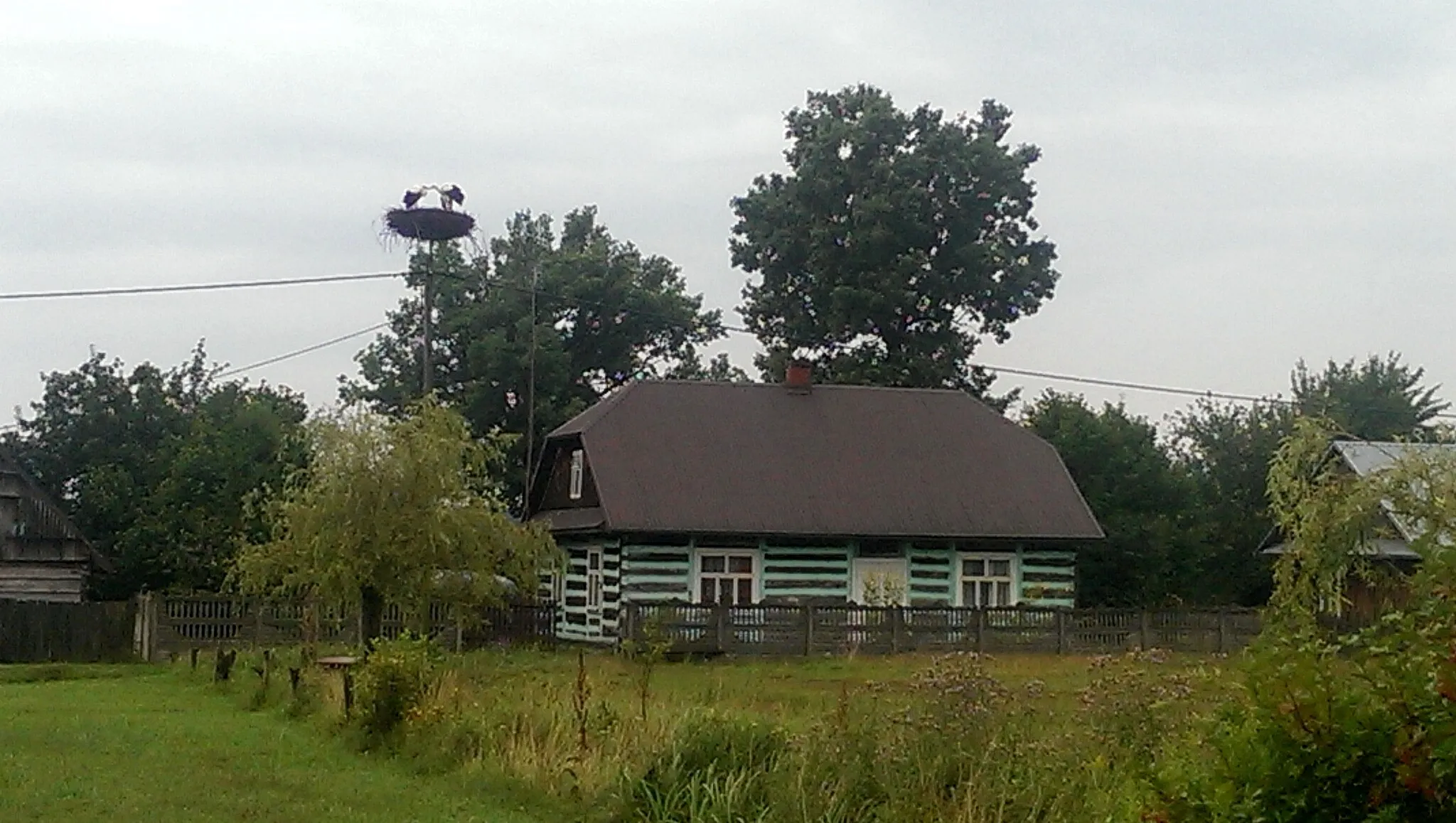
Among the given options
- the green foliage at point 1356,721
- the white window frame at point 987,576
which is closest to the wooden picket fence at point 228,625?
the white window frame at point 987,576

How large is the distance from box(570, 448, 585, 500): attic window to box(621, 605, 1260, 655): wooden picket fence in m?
5.59

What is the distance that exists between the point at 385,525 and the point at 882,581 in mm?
14257

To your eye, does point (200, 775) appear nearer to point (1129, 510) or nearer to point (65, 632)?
point (65, 632)

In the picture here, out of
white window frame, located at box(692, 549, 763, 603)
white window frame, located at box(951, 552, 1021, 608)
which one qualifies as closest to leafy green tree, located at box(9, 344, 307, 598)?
white window frame, located at box(692, 549, 763, 603)

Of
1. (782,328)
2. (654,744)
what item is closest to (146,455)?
(782,328)

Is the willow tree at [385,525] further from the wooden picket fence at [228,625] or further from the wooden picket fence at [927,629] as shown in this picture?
the wooden picket fence at [927,629]

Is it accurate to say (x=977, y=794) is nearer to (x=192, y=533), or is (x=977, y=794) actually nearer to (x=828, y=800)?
(x=828, y=800)

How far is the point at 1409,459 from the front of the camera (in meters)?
24.5

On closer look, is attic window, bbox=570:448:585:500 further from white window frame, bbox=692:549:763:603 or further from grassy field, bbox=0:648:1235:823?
grassy field, bbox=0:648:1235:823

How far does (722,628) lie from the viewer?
106 ft

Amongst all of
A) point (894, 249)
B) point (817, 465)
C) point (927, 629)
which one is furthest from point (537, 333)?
point (927, 629)

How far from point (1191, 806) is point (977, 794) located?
455 centimetres

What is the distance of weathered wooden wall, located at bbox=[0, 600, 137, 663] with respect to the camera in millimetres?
31969

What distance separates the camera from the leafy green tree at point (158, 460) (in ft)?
136
